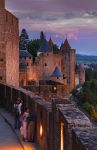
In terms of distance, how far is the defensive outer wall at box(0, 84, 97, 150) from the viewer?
617cm

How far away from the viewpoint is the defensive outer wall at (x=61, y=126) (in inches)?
243

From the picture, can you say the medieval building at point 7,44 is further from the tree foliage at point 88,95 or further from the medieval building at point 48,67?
the tree foliage at point 88,95

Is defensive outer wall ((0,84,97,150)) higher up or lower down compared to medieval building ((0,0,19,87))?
lower down

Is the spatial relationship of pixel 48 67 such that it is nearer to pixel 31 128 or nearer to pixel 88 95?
pixel 88 95

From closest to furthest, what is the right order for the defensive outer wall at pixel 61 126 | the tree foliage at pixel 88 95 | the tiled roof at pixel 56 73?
the defensive outer wall at pixel 61 126 < the tiled roof at pixel 56 73 < the tree foliage at pixel 88 95

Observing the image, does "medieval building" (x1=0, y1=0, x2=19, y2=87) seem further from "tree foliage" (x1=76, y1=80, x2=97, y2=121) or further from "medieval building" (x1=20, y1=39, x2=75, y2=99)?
"tree foliage" (x1=76, y1=80, x2=97, y2=121)

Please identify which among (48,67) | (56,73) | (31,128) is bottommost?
(31,128)

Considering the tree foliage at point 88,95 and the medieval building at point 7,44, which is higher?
the medieval building at point 7,44

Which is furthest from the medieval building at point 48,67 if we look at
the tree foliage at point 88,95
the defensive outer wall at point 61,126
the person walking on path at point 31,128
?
the defensive outer wall at point 61,126

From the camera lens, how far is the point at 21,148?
38.9 ft

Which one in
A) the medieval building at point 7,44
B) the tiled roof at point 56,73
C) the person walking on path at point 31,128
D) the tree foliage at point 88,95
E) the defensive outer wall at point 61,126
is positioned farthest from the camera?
the tree foliage at point 88,95

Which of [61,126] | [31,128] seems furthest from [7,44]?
[61,126]

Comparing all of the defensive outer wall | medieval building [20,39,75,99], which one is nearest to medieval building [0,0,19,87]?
the defensive outer wall

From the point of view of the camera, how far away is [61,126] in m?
8.49
